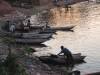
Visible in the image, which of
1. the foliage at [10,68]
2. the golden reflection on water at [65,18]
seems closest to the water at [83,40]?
the golden reflection on water at [65,18]

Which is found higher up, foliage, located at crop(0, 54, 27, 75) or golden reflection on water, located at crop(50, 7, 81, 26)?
foliage, located at crop(0, 54, 27, 75)

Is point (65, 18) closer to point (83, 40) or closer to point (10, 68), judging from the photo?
point (83, 40)

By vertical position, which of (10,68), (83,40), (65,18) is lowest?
(65,18)

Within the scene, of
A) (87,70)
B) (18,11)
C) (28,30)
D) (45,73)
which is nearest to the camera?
(45,73)

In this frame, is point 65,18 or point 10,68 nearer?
point 10,68

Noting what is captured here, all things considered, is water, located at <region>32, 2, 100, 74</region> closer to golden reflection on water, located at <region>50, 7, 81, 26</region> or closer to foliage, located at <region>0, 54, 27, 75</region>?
golden reflection on water, located at <region>50, 7, 81, 26</region>

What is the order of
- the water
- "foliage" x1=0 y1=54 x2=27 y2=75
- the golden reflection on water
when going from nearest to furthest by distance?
1. "foliage" x1=0 y1=54 x2=27 y2=75
2. the water
3. the golden reflection on water

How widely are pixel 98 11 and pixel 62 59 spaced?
45599 mm

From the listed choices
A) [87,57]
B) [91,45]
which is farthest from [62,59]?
[91,45]

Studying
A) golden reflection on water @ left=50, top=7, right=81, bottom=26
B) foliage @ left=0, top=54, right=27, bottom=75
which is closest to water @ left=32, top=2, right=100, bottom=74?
golden reflection on water @ left=50, top=7, right=81, bottom=26

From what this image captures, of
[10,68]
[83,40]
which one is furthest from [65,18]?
[10,68]

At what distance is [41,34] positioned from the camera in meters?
40.0

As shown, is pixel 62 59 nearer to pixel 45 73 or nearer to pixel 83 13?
pixel 45 73

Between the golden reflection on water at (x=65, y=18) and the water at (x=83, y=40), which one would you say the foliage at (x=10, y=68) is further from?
the golden reflection on water at (x=65, y=18)
